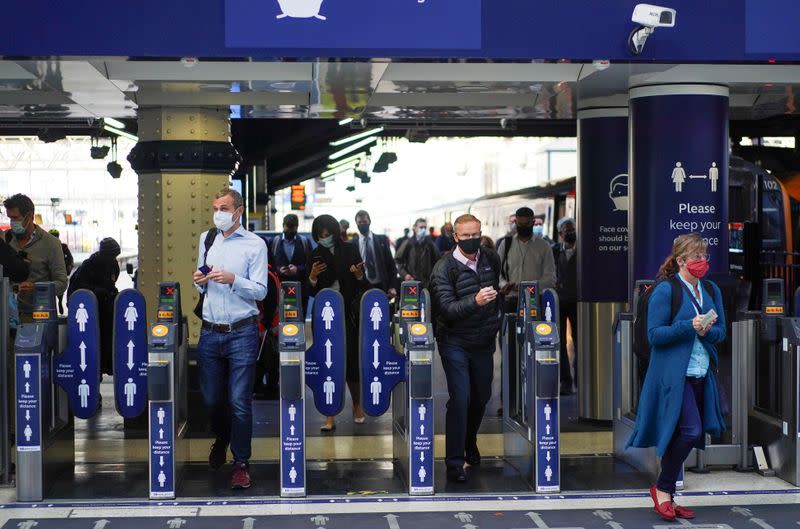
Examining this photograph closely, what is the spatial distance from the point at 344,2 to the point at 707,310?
2.78 metres

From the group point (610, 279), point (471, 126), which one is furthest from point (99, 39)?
point (471, 126)

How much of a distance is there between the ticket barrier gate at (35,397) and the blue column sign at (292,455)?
1.40 m

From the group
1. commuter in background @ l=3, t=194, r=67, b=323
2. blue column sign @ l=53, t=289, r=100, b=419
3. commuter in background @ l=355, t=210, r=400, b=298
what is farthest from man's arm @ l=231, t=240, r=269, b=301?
commuter in background @ l=355, t=210, r=400, b=298

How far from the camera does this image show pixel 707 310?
5.79 meters

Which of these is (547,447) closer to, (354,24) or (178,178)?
(354,24)

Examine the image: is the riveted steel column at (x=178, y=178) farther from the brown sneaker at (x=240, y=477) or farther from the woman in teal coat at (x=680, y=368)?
the woman in teal coat at (x=680, y=368)

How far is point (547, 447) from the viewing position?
6566 millimetres

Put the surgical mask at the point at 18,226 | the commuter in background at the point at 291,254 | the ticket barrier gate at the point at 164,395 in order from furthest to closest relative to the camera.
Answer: the commuter in background at the point at 291,254
the surgical mask at the point at 18,226
the ticket barrier gate at the point at 164,395

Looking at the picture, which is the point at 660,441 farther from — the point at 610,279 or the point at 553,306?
the point at 610,279

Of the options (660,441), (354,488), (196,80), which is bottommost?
(354,488)

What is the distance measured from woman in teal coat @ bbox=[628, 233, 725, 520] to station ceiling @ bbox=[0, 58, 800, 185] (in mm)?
1738

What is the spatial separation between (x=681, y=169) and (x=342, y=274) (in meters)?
2.73

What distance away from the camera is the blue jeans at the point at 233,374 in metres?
6.53

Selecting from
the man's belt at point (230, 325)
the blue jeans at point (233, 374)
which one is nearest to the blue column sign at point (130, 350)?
the blue jeans at point (233, 374)
